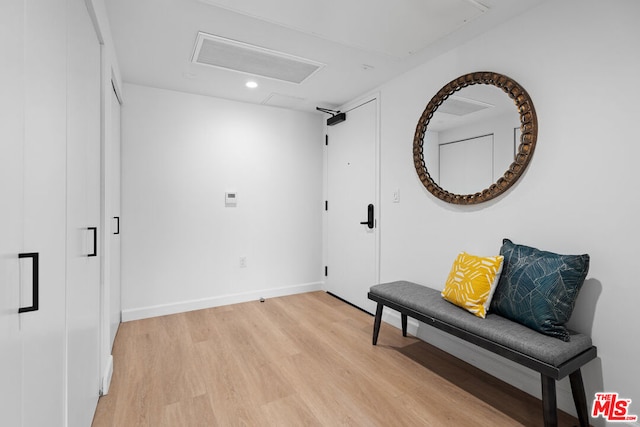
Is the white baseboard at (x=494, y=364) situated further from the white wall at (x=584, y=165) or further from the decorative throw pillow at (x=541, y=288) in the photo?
the decorative throw pillow at (x=541, y=288)

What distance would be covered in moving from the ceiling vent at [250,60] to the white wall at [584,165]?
1333mm

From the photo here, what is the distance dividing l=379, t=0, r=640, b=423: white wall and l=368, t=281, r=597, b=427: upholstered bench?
16 cm

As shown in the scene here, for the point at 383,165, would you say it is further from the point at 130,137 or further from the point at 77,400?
the point at 77,400

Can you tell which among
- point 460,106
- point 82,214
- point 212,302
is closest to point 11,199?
point 82,214

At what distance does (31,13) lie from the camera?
88 centimetres

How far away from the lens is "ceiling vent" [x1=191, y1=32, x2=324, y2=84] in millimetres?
2346

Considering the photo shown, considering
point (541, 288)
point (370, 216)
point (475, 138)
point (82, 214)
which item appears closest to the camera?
point (82, 214)

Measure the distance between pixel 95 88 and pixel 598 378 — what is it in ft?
10.5

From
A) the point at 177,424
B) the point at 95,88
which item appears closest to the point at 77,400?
the point at 177,424

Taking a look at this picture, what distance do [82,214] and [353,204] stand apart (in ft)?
8.80

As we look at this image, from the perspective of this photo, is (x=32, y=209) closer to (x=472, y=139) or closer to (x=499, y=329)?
(x=499, y=329)

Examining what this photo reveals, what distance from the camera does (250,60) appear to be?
2613 millimetres

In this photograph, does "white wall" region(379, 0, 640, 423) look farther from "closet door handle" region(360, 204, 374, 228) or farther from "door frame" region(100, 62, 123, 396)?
"door frame" region(100, 62, 123, 396)

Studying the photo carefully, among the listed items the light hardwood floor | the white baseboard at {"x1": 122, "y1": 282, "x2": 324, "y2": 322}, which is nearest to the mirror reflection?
the light hardwood floor
